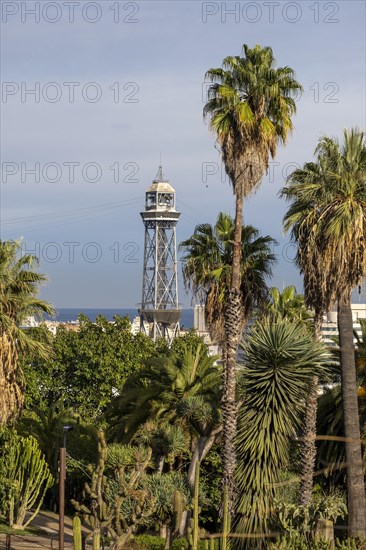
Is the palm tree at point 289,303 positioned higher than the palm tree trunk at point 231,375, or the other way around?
the palm tree at point 289,303

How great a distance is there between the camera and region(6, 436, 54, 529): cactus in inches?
1398

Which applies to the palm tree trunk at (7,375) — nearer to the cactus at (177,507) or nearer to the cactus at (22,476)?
the cactus at (22,476)

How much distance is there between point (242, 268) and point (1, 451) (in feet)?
36.2

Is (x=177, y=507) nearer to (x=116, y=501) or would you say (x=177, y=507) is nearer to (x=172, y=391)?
(x=116, y=501)

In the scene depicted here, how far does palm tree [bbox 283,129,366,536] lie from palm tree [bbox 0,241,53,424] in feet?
28.9

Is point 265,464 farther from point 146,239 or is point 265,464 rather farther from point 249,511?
point 146,239

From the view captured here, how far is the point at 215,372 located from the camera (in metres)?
33.6

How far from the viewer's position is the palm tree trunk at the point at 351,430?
25.9m

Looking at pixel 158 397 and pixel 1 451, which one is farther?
pixel 1 451

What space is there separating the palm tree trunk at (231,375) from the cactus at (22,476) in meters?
10.2

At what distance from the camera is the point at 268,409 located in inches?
1019

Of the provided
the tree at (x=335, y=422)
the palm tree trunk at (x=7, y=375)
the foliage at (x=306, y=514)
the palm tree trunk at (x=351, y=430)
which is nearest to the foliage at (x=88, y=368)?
the tree at (x=335, y=422)

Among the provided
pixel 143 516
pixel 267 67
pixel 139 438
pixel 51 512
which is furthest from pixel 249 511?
pixel 51 512

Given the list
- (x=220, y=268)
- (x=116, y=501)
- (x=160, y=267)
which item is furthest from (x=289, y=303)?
(x=160, y=267)
